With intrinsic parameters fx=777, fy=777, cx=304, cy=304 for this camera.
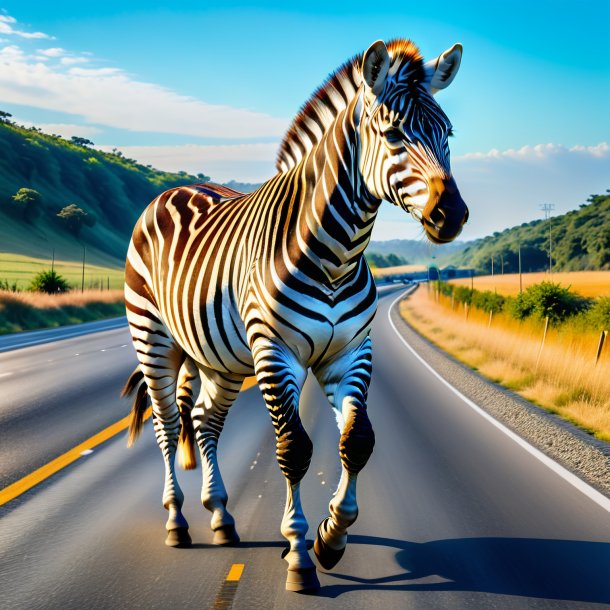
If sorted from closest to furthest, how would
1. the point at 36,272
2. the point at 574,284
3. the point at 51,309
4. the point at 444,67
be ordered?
1. the point at 444,67
2. the point at 51,309
3. the point at 574,284
4. the point at 36,272

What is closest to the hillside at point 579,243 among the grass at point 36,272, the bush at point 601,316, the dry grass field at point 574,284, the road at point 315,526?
the dry grass field at point 574,284

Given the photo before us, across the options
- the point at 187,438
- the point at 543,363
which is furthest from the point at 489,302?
the point at 187,438

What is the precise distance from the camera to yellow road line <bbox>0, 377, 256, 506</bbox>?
6.45 metres

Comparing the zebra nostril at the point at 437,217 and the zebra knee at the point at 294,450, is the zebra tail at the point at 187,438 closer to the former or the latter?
the zebra knee at the point at 294,450

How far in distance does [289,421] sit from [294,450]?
16 centimetres

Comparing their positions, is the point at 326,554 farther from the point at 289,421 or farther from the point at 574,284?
the point at 574,284

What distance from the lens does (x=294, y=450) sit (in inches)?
171

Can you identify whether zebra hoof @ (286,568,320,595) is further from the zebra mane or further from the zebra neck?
the zebra mane

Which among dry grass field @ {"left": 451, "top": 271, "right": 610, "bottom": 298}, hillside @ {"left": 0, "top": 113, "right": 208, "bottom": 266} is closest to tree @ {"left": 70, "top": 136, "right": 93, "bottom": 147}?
hillside @ {"left": 0, "top": 113, "right": 208, "bottom": 266}

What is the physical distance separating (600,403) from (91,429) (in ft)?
23.7

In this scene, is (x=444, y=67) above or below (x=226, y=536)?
above

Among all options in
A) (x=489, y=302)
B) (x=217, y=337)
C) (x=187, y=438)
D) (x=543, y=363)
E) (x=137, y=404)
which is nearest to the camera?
(x=217, y=337)

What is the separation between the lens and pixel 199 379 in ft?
20.0

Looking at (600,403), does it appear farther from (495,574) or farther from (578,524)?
(495,574)
